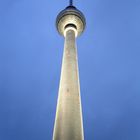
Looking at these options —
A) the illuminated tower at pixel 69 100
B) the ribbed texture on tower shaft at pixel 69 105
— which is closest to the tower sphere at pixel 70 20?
the illuminated tower at pixel 69 100

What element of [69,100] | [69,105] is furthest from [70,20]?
[69,105]

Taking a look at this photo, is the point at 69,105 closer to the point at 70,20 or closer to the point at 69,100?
the point at 69,100

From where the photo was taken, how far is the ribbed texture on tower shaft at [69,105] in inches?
1348

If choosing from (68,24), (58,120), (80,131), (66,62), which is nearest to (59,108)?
(58,120)

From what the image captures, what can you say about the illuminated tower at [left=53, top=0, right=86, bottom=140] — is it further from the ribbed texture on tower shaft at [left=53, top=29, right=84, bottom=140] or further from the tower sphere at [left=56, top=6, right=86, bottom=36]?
the tower sphere at [left=56, top=6, right=86, bottom=36]

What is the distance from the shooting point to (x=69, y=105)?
3734cm

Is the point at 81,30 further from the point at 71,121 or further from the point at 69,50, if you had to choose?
the point at 71,121

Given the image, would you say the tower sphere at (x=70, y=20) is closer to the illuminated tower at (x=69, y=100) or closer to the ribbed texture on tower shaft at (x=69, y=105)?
the illuminated tower at (x=69, y=100)

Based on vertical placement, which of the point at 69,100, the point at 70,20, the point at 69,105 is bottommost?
the point at 69,105

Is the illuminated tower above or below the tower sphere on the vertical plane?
below

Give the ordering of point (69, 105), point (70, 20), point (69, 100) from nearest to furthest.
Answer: point (69, 105) → point (69, 100) → point (70, 20)

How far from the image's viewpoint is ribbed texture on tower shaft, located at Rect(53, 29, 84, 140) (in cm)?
3425

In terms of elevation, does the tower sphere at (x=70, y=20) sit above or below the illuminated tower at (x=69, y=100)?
above

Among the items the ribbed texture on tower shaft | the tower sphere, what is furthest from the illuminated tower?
the tower sphere
